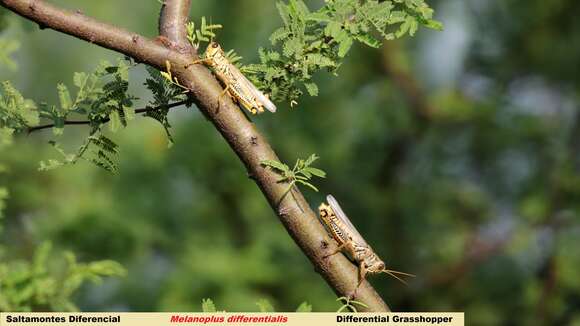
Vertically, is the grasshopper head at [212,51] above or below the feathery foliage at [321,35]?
below

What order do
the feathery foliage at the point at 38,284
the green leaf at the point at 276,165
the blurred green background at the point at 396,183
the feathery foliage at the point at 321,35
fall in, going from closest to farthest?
the green leaf at the point at 276,165
the feathery foliage at the point at 321,35
the feathery foliage at the point at 38,284
the blurred green background at the point at 396,183

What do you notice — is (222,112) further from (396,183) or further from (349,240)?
(396,183)

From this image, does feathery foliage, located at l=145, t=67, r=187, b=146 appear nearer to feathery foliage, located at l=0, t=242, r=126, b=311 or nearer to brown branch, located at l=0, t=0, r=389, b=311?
brown branch, located at l=0, t=0, r=389, b=311

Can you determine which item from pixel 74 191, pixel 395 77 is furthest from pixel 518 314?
pixel 74 191

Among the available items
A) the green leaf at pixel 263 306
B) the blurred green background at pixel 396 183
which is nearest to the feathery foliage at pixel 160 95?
the green leaf at pixel 263 306

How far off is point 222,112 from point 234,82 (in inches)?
1.7

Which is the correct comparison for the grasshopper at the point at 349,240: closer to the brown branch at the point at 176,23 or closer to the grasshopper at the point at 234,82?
the grasshopper at the point at 234,82

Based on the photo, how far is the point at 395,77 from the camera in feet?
10.6

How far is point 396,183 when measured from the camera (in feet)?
10.1

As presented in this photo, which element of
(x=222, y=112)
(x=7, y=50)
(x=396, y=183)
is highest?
(x=396, y=183)

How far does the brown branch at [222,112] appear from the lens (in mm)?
871

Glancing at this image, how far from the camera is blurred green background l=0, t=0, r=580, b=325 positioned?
9.68ft

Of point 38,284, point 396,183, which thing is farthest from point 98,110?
point 396,183

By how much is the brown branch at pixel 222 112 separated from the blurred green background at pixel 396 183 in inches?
75.5
